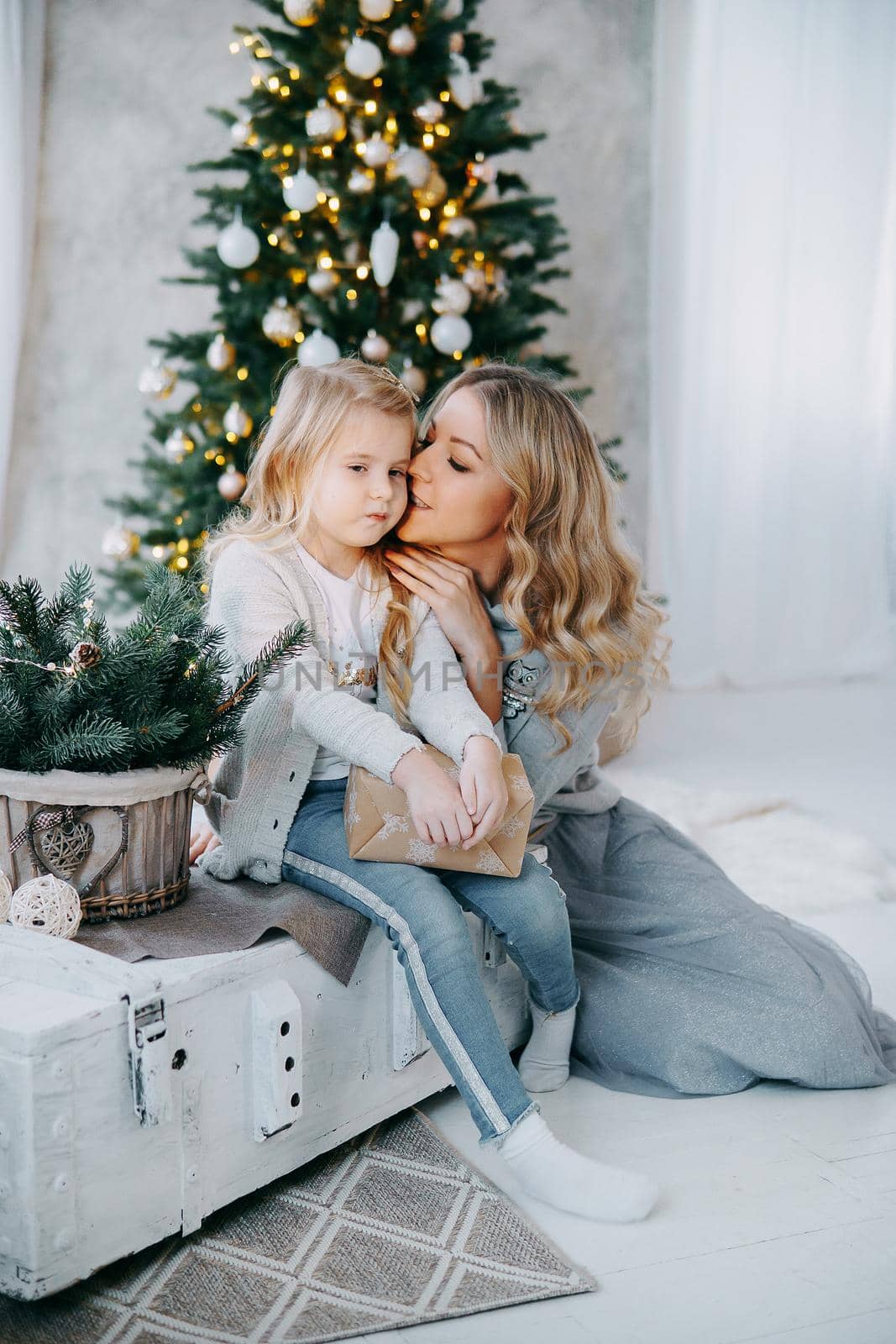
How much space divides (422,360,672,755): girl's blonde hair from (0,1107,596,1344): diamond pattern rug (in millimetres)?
678

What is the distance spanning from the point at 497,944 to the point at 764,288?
390cm

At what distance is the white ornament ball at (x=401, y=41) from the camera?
3.13 m

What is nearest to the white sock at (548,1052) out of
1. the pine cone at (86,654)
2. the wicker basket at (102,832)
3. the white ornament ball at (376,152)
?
the wicker basket at (102,832)

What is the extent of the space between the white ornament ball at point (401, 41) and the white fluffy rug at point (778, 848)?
1.99m

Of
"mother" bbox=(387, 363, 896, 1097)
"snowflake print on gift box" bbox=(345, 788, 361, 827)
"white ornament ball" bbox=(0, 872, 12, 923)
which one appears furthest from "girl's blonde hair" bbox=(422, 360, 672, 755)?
"white ornament ball" bbox=(0, 872, 12, 923)

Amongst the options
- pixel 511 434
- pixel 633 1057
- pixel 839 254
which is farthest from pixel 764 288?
pixel 633 1057

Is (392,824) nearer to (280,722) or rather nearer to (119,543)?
(280,722)

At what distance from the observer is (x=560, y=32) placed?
473cm

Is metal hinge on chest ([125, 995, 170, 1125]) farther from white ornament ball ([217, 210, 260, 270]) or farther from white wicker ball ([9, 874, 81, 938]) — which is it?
white ornament ball ([217, 210, 260, 270])

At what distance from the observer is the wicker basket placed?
4.26 feet

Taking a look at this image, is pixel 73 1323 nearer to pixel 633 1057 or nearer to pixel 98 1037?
pixel 98 1037

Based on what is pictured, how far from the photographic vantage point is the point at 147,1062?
3.80 feet

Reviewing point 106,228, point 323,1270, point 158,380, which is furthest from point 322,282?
point 323,1270

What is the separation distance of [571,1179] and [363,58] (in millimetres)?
2723
